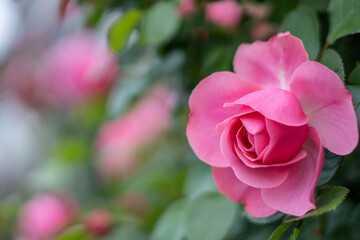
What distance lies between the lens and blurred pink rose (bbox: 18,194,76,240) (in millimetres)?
1021

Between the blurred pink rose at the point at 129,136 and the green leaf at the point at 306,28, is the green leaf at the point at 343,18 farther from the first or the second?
the blurred pink rose at the point at 129,136

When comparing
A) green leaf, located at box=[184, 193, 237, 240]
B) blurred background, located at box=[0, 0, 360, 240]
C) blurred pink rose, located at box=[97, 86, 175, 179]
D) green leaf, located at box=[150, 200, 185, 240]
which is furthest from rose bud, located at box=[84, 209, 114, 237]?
blurred pink rose, located at box=[97, 86, 175, 179]

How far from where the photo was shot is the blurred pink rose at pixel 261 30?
589mm

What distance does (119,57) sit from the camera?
0.72 meters

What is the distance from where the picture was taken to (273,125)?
309mm

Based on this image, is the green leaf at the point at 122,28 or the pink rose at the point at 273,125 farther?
Result: the green leaf at the point at 122,28

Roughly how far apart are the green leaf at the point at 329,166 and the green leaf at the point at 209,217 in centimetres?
10

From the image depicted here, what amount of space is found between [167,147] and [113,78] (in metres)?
0.22

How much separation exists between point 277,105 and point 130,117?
0.96 m

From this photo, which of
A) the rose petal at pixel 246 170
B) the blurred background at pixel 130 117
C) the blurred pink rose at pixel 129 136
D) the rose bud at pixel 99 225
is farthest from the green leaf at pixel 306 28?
the blurred pink rose at pixel 129 136

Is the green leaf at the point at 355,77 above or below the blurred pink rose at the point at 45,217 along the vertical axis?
above

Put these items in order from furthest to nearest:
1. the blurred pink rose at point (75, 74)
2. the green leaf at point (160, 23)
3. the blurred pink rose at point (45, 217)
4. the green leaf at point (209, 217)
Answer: the blurred pink rose at point (75, 74), the blurred pink rose at point (45, 217), the green leaf at point (160, 23), the green leaf at point (209, 217)

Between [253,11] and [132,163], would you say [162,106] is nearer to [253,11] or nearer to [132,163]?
[132,163]

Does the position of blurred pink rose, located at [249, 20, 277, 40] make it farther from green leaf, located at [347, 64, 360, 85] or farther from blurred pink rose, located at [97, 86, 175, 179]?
blurred pink rose, located at [97, 86, 175, 179]
